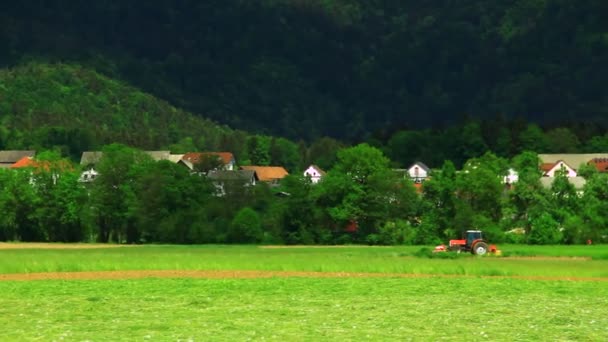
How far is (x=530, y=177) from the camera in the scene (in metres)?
126

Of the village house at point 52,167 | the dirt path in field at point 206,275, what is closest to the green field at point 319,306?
the dirt path in field at point 206,275

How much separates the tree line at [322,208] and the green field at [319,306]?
5254 centimetres

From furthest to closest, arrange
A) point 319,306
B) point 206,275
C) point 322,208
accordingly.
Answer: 1. point 322,208
2. point 206,275
3. point 319,306

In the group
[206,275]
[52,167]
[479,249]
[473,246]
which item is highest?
[52,167]

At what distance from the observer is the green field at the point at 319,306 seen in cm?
3759

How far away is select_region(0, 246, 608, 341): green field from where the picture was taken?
123 ft

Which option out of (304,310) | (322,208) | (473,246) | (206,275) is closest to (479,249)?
(473,246)

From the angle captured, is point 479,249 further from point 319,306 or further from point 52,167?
point 52,167

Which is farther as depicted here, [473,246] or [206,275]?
[473,246]

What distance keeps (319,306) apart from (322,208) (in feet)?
272

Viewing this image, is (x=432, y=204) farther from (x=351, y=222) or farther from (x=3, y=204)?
(x=3, y=204)

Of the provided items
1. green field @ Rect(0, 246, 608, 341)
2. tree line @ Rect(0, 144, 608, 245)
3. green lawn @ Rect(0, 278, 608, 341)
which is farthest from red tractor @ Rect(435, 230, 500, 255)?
green lawn @ Rect(0, 278, 608, 341)

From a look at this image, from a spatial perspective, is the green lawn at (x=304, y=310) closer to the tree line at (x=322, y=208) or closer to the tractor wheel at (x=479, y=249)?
the tractor wheel at (x=479, y=249)

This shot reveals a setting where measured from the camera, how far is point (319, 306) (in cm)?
4594
